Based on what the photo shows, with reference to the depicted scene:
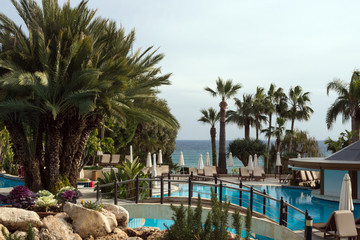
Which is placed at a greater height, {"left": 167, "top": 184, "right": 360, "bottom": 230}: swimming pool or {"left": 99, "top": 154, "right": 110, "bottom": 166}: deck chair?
{"left": 99, "top": 154, "right": 110, "bottom": 166}: deck chair

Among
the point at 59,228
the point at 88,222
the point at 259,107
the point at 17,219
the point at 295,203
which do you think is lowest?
the point at 295,203

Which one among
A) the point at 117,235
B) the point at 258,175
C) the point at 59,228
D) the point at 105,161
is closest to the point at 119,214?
the point at 117,235

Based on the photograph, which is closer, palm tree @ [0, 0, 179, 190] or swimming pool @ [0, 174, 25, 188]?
palm tree @ [0, 0, 179, 190]

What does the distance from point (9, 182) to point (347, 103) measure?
28346 mm

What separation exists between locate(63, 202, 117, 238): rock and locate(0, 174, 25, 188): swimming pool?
15.1 metres

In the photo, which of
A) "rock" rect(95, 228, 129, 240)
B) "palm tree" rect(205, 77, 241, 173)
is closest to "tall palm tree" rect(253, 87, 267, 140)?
"palm tree" rect(205, 77, 241, 173)

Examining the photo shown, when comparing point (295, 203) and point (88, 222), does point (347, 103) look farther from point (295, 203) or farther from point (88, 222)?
point (88, 222)

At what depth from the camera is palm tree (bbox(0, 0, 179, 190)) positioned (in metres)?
15.4

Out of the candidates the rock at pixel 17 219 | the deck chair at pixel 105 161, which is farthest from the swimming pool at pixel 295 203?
the deck chair at pixel 105 161

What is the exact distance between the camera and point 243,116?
140ft

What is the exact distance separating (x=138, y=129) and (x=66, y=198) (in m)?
22.0

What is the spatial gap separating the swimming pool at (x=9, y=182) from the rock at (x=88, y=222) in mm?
15051

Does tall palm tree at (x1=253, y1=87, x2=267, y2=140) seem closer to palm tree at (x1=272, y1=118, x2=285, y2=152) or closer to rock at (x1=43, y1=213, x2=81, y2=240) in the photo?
palm tree at (x1=272, y1=118, x2=285, y2=152)

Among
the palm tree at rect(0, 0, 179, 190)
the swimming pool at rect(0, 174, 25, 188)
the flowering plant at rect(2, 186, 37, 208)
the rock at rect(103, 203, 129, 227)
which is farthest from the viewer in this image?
the swimming pool at rect(0, 174, 25, 188)
